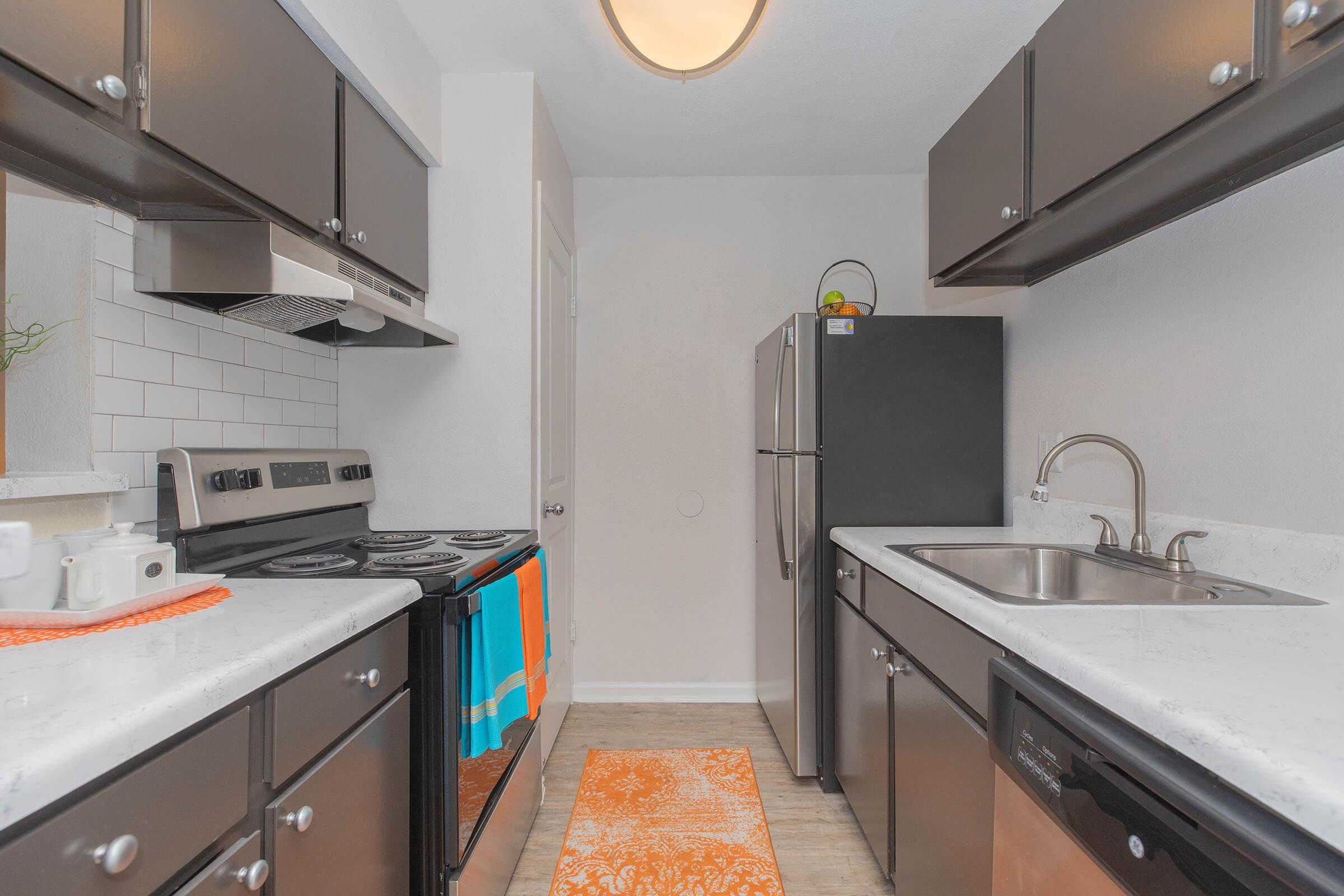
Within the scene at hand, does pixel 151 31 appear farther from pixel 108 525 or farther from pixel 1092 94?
pixel 1092 94

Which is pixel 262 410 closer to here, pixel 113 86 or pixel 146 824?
pixel 113 86

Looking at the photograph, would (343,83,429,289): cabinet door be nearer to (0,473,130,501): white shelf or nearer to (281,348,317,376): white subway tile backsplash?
(281,348,317,376): white subway tile backsplash

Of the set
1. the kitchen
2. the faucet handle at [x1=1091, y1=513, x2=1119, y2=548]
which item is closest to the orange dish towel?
the kitchen

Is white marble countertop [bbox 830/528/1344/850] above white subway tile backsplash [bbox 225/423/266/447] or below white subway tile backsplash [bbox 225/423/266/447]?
below

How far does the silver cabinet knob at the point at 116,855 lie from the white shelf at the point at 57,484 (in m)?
0.82

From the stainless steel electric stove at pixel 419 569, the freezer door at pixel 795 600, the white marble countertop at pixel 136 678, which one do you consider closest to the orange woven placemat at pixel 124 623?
the white marble countertop at pixel 136 678

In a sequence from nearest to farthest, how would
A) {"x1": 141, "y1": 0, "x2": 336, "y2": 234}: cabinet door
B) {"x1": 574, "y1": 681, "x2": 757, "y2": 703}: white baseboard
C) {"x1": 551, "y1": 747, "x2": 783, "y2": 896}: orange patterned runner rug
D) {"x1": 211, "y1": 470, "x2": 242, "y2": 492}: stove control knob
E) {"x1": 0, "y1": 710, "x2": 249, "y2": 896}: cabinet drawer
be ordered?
{"x1": 0, "y1": 710, "x2": 249, "y2": 896}: cabinet drawer < {"x1": 141, "y1": 0, "x2": 336, "y2": 234}: cabinet door < {"x1": 211, "y1": 470, "x2": 242, "y2": 492}: stove control knob < {"x1": 551, "y1": 747, "x2": 783, "y2": 896}: orange patterned runner rug < {"x1": 574, "y1": 681, "x2": 757, "y2": 703}: white baseboard

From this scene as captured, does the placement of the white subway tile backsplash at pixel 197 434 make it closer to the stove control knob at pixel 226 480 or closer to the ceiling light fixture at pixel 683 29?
the stove control knob at pixel 226 480

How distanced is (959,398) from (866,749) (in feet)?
3.97

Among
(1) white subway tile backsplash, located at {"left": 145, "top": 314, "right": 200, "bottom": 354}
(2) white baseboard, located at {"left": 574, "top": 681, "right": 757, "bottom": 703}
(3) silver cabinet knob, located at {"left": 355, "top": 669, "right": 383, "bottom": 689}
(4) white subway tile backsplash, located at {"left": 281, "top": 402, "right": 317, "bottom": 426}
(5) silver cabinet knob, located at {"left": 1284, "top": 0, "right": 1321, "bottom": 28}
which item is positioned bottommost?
(2) white baseboard, located at {"left": 574, "top": 681, "right": 757, "bottom": 703}

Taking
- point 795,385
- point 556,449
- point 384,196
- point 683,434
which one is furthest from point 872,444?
point 384,196

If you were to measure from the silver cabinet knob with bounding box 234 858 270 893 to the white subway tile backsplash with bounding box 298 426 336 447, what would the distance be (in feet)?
4.60

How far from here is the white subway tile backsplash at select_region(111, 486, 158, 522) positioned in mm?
1330

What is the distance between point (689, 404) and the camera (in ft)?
10.0
